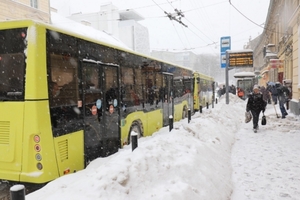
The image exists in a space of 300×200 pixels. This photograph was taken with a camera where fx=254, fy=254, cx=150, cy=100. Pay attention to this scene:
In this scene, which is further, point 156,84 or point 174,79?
point 174,79

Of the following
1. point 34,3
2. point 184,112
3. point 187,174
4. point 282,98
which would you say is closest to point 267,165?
point 187,174

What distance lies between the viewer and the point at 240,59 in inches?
786

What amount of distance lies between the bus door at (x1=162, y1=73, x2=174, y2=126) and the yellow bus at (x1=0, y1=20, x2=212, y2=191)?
4145 millimetres

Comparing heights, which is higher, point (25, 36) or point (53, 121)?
point (25, 36)

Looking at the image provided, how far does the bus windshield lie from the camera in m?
4.27

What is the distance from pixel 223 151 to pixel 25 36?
18.2ft

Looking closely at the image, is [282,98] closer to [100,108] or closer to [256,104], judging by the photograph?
[256,104]

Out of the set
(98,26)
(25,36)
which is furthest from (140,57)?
(98,26)

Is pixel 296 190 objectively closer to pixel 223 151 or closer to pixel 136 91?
pixel 223 151

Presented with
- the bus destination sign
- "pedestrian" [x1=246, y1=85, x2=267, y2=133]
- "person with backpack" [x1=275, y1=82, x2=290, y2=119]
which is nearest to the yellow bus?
"pedestrian" [x1=246, y1=85, x2=267, y2=133]

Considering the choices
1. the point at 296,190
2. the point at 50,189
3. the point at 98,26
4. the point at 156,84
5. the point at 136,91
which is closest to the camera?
the point at 50,189

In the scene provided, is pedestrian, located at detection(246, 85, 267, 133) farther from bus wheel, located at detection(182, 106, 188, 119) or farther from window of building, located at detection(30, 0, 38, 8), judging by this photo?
window of building, located at detection(30, 0, 38, 8)

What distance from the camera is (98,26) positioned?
56062 mm

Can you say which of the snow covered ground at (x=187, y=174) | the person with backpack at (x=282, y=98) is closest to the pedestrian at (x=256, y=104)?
the snow covered ground at (x=187, y=174)
